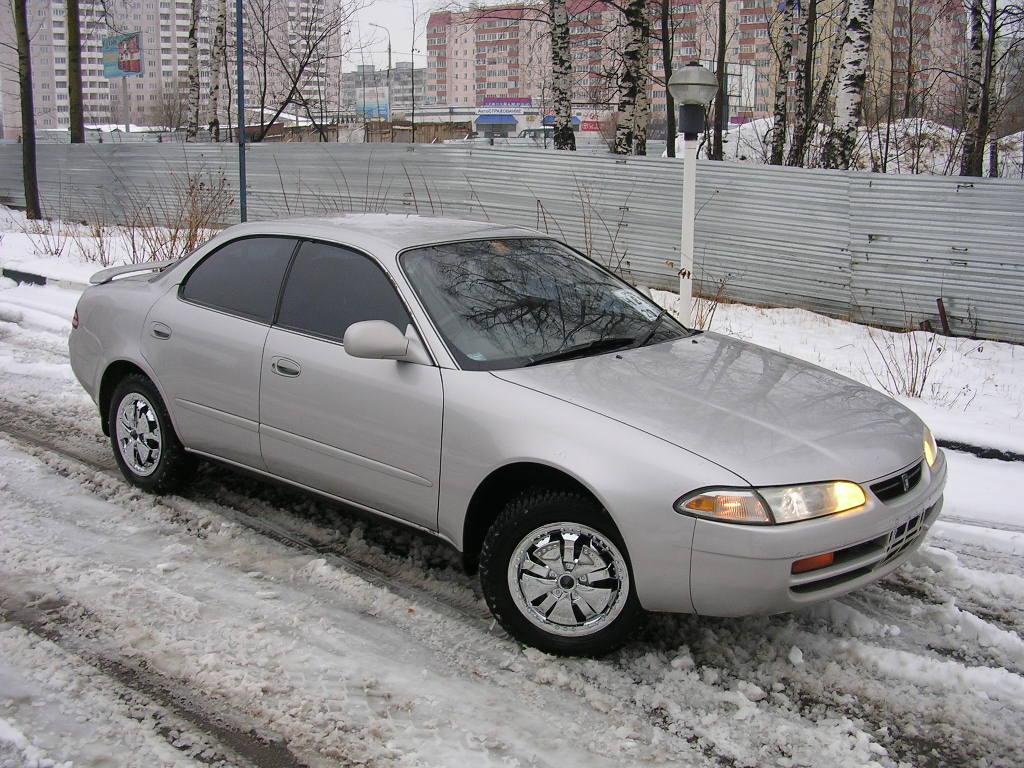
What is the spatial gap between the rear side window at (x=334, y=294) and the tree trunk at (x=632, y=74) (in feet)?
38.3

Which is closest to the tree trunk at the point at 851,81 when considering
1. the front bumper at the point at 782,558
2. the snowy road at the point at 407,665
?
the snowy road at the point at 407,665

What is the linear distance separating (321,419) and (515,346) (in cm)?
94

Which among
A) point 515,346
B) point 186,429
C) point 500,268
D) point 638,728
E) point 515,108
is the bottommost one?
point 638,728

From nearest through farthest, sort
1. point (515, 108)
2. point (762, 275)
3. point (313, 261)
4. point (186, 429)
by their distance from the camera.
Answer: point (313, 261), point (186, 429), point (762, 275), point (515, 108)

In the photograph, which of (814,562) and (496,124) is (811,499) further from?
(496,124)

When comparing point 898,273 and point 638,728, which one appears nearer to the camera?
point 638,728

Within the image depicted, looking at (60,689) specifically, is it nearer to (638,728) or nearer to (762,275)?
(638,728)

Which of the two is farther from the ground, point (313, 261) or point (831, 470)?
point (313, 261)

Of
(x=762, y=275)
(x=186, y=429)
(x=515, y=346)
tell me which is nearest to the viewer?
(x=515, y=346)

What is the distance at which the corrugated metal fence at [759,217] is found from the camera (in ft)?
35.7

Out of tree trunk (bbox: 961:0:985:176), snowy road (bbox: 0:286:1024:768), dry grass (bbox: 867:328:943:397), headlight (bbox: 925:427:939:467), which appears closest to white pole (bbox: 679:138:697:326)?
dry grass (bbox: 867:328:943:397)

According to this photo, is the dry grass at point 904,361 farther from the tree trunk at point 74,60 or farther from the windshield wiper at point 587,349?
the tree trunk at point 74,60

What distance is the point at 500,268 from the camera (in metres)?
4.60

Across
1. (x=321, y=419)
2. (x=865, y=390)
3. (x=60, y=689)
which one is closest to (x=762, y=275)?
(x=865, y=390)
